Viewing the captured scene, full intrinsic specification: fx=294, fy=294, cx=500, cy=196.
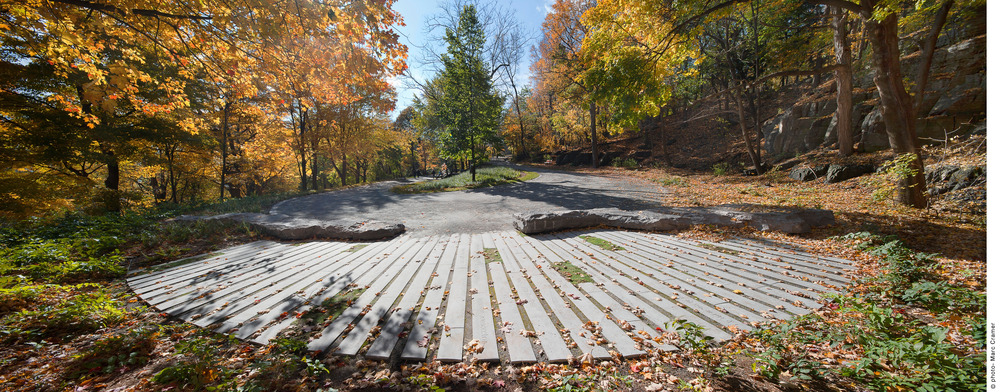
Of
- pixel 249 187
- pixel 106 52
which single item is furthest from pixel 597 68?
pixel 249 187

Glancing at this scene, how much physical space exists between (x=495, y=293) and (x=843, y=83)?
1325cm

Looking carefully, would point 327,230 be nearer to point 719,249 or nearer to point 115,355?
point 115,355

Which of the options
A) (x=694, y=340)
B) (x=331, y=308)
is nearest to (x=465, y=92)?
(x=331, y=308)

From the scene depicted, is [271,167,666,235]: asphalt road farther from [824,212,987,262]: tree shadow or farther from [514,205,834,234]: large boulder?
[824,212,987,262]: tree shadow

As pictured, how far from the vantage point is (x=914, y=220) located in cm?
504

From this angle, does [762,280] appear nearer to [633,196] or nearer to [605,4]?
[633,196]

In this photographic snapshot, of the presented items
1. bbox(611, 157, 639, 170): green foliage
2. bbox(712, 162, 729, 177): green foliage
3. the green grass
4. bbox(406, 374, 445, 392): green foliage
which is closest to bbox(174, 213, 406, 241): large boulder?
bbox(406, 374, 445, 392): green foliage

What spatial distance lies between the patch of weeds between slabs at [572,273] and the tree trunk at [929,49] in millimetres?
9016

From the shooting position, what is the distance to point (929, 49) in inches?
278

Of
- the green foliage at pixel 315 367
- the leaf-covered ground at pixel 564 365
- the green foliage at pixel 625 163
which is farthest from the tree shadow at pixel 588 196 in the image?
the green foliage at pixel 625 163

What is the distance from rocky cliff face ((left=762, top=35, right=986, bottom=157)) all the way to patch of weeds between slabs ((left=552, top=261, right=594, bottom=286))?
9515mm

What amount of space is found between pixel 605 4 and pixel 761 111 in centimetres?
1870

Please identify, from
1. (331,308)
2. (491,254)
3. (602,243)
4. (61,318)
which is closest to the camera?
(61,318)

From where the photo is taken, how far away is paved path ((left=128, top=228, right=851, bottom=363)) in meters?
2.35
